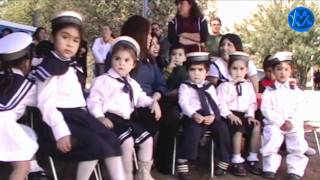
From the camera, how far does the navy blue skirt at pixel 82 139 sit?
387cm

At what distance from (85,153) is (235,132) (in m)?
2.19

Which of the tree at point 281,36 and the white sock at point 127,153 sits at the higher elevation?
the tree at point 281,36

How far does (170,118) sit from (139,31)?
1008mm

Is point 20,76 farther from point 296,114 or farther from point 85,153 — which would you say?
point 296,114

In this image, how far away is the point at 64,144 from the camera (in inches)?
149

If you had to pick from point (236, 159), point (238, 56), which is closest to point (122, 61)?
point (238, 56)

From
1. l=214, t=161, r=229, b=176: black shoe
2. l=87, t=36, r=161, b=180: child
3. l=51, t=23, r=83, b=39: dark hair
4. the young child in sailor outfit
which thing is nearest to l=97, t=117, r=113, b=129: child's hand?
l=87, t=36, r=161, b=180: child

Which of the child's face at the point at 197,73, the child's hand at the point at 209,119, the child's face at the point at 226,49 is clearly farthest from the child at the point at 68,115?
the child's face at the point at 226,49

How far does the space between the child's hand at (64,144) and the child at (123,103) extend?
1.93 ft

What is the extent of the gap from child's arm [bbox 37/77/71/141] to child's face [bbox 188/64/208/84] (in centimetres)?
195

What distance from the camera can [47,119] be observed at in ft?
12.6

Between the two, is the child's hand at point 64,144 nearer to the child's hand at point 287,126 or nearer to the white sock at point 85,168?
the white sock at point 85,168

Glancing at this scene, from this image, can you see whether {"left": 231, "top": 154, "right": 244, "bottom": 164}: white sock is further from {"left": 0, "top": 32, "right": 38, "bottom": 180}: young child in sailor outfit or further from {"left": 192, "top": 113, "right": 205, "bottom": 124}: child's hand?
{"left": 0, "top": 32, "right": 38, "bottom": 180}: young child in sailor outfit

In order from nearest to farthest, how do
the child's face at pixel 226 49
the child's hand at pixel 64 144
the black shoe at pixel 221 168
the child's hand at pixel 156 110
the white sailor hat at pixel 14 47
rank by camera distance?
the child's hand at pixel 64 144
the white sailor hat at pixel 14 47
the child's hand at pixel 156 110
the black shoe at pixel 221 168
the child's face at pixel 226 49
